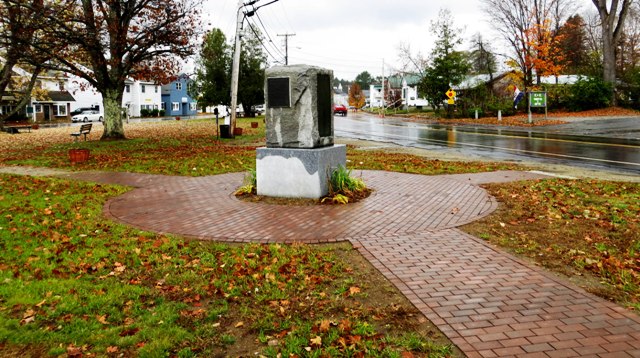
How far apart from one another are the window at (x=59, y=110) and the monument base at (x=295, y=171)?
68.1m

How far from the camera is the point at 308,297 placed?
4625 millimetres

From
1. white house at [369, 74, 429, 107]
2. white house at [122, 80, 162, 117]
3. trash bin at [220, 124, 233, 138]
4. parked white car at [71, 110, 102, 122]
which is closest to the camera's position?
trash bin at [220, 124, 233, 138]

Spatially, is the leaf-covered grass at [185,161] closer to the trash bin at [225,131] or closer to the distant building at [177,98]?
the trash bin at [225,131]

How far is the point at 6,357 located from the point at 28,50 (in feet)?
68.3

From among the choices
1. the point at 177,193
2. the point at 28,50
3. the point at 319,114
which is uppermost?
the point at 28,50

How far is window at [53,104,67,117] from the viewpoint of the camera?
6638 cm

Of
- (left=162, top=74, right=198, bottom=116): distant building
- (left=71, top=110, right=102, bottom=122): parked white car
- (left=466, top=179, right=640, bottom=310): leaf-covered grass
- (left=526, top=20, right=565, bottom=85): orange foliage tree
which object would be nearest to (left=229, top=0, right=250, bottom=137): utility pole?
(left=466, top=179, right=640, bottom=310): leaf-covered grass

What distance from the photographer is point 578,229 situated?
6797 mm

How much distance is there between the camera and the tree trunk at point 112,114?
2345cm

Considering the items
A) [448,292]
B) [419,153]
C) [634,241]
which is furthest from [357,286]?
[419,153]

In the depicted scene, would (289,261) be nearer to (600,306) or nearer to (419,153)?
(600,306)

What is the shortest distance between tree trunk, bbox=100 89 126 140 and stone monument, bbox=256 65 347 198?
17.3 metres

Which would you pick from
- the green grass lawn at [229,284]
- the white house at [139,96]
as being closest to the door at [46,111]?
the white house at [139,96]

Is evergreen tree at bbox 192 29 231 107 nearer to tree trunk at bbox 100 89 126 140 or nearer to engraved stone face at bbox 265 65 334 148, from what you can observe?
tree trunk at bbox 100 89 126 140
